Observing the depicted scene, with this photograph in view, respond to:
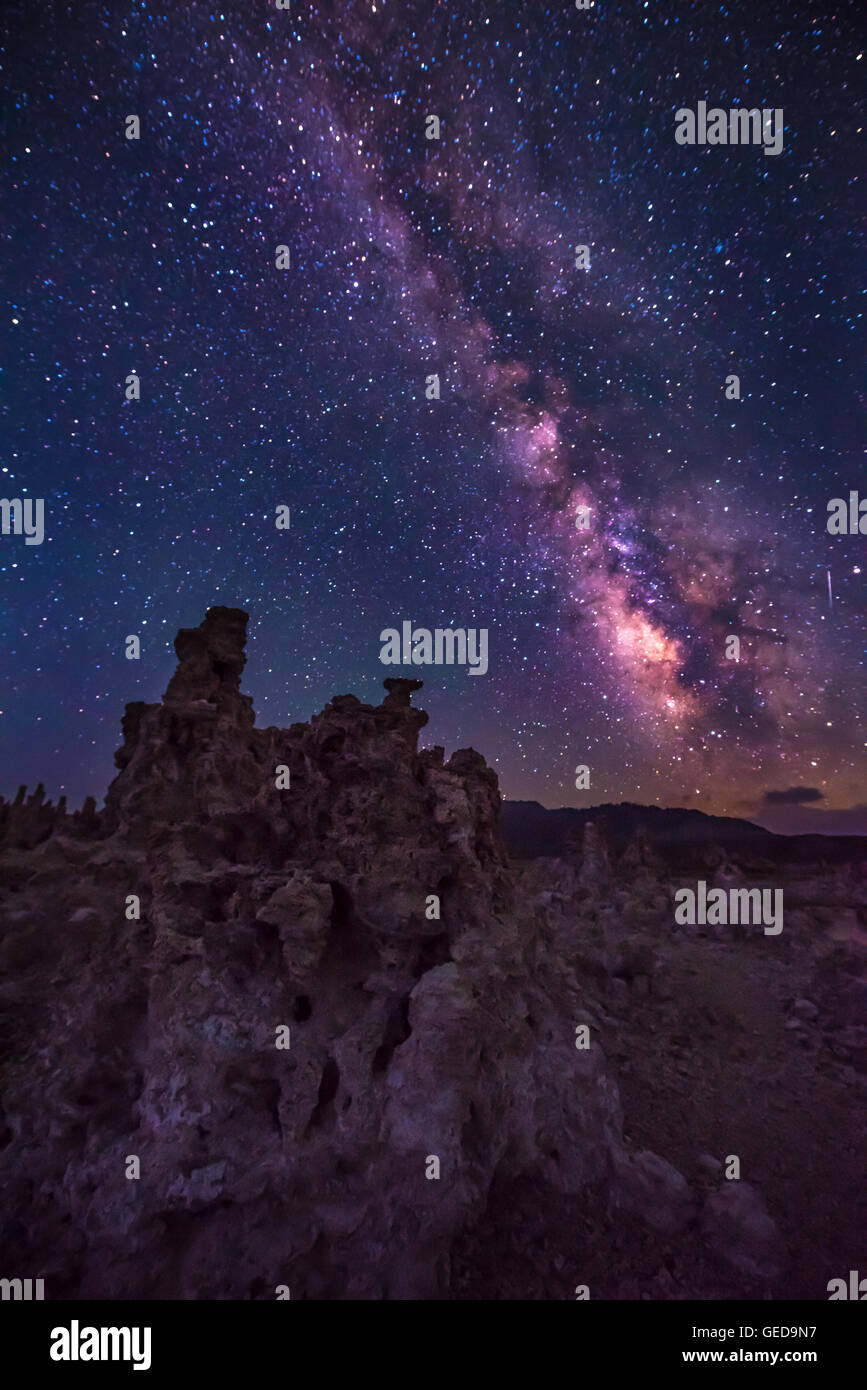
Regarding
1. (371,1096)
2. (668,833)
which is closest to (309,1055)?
(371,1096)

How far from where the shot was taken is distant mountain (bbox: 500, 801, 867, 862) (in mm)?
83375

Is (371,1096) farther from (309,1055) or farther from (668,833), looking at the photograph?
(668,833)

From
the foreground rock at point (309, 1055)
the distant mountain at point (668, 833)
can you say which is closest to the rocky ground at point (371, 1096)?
the foreground rock at point (309, 1055)

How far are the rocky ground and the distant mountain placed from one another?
70115 millimetres

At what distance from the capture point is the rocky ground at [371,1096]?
6.71 m

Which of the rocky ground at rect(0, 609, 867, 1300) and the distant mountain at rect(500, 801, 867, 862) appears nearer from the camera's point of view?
the rocky ground at rect(0, 609, 867, 1300)

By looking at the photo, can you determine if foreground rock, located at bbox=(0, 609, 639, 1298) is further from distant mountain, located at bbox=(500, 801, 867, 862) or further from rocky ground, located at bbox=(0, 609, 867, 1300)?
distant mountain, located at bbox=(500, 801, 867, 862)

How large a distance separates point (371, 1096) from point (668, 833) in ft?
387

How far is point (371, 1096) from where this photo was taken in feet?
24.1

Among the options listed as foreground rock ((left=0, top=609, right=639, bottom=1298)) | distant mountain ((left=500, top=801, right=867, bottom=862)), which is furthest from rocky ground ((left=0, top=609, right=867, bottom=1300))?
distant mountain ((left=500, top=801, right=867, bottom=862))

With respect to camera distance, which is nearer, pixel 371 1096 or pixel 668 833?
pixel 371 1096
